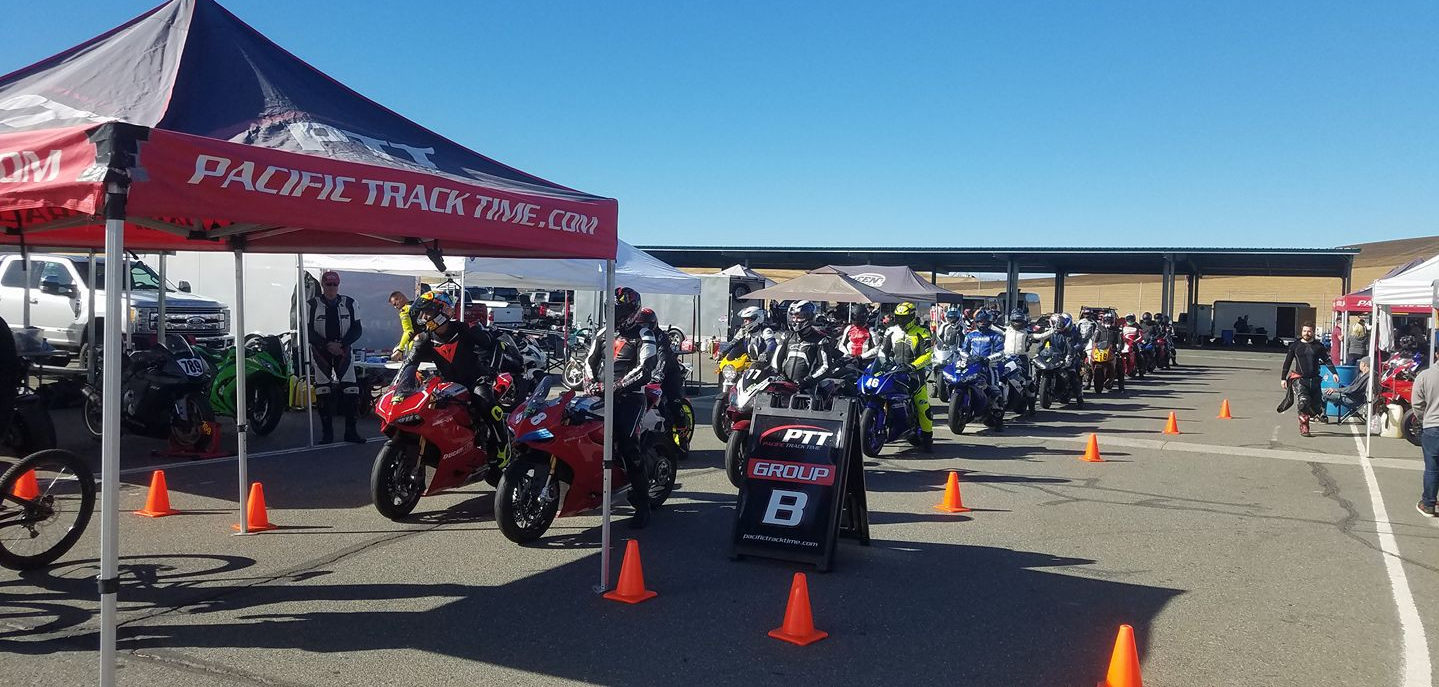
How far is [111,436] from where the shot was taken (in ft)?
12.9

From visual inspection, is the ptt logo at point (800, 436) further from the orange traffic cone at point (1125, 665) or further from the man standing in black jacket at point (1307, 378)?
the man standing in black jacket at point (1307, 378)

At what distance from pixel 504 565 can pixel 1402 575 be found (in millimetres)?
6415

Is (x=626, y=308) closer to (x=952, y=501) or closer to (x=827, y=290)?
(x=952, y=501)

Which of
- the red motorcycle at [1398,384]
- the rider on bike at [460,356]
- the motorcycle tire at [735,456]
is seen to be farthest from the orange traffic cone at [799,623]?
the red motorcycle at [1398,384]

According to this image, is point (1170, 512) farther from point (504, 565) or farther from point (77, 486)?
point (77, 486)

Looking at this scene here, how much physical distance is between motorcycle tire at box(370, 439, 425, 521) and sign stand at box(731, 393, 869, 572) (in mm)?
2660

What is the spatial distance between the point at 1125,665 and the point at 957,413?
32.5ft

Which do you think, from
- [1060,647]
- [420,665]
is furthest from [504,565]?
[1060,647]

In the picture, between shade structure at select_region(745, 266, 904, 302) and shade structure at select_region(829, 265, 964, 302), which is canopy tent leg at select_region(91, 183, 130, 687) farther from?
shade structure at select_region(829, 265, 964, 302)

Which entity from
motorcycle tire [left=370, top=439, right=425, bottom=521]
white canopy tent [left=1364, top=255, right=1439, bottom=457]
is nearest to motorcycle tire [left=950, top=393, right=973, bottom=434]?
white canopy tent [left=1364, top=255, right=1439, bottom=457]

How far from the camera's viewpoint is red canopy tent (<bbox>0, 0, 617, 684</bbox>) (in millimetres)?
3953

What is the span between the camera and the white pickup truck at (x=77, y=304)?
17.2m

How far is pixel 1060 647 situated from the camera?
534cm

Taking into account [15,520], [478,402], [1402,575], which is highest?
[478,402]
